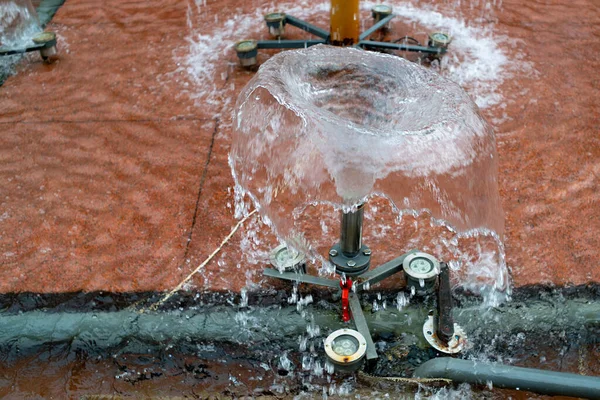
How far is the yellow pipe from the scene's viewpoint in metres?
4.91

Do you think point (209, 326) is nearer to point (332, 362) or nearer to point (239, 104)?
point (332, 362)

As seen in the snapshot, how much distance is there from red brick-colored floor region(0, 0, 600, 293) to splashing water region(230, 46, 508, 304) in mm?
760

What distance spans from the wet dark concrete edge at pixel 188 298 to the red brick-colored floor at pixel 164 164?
0.06 m

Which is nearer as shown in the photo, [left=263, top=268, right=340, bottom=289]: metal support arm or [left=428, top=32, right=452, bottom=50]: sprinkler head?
[left=263, top=268, right=340, bottom=289]: metal support arm

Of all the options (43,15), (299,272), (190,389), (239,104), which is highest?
(239,104)

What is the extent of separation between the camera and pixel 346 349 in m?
2.62

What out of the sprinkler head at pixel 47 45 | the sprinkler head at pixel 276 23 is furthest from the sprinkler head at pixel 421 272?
the sprinkler head at pixel 47 45

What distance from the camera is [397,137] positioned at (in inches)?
88.0

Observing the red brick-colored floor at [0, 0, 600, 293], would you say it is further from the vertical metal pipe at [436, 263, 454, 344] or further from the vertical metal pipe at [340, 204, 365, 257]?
the vertical metal pipe at [340, 204, 365, 257]

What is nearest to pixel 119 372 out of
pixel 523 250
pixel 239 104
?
pixel 239 104

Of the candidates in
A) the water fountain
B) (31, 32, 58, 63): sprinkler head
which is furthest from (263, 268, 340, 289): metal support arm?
(31, 32, 58, 63): sprinkler head

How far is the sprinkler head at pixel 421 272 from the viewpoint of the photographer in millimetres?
3027

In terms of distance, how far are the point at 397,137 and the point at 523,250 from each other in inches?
60.6

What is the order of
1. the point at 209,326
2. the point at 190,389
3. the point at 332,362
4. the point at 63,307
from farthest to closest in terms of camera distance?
the point at 63,307 < the point at 209,326 < the point at 190,389 < the point at 332,362
